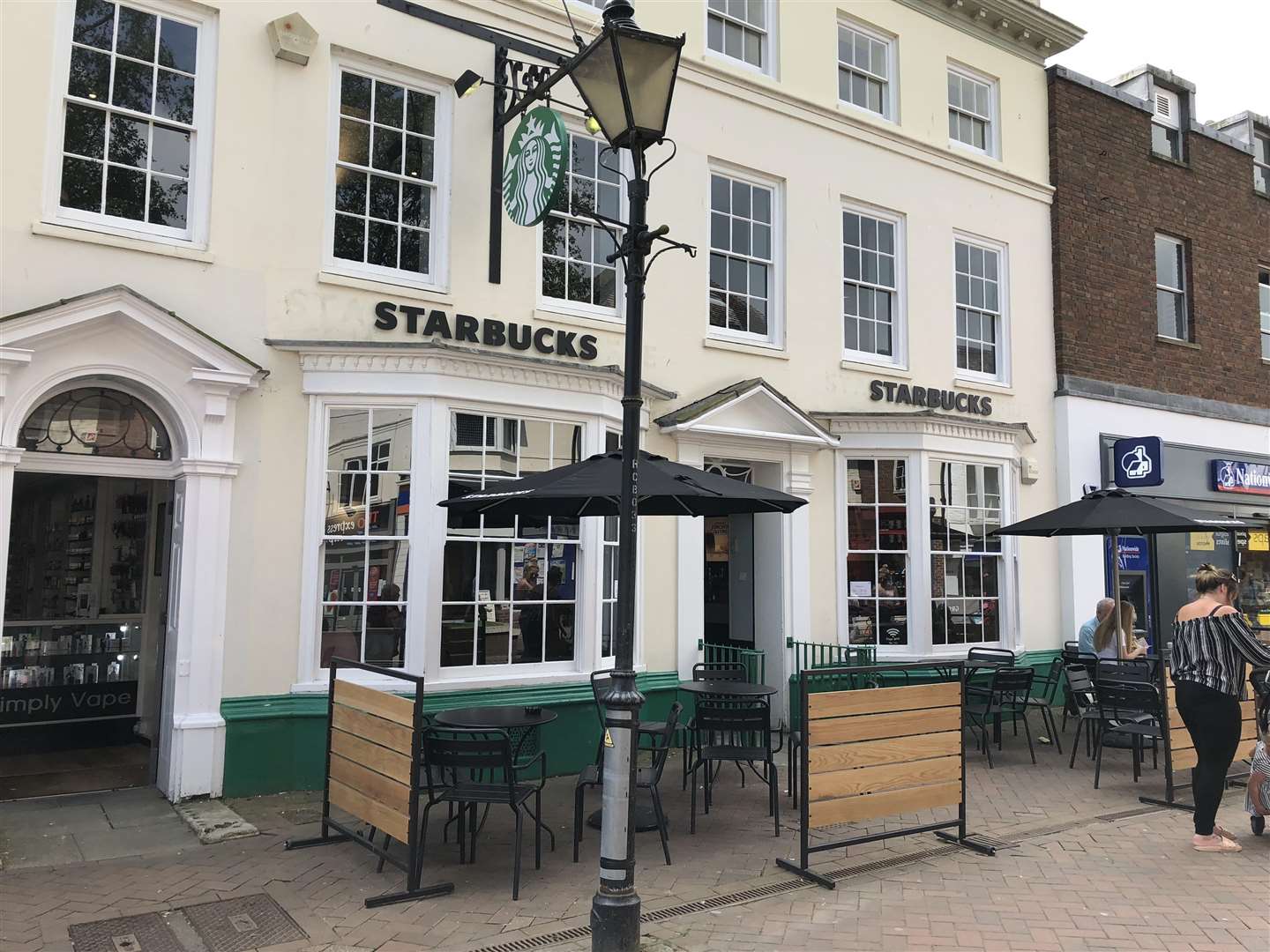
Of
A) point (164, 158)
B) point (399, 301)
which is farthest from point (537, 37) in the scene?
point (164, 158)

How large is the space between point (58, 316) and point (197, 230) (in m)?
1.32

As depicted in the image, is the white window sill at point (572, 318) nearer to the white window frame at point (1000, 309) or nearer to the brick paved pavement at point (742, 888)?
the brick paved pavement at point (742, 888)

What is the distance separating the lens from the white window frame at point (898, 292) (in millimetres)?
11555

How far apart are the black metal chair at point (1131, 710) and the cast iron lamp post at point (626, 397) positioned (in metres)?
5.28

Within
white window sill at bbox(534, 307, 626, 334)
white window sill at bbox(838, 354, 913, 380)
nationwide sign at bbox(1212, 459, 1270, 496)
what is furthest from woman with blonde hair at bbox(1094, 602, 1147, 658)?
white window sill at bbox(534, 307, 626, 334)

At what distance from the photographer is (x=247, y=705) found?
7379mm

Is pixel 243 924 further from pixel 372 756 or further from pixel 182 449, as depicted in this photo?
pixel 182 449

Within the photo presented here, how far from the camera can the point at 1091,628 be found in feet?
36.1

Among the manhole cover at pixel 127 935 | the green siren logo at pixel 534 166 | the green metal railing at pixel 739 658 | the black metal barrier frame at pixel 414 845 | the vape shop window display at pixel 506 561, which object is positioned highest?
the green siren logo at pixel 534 166

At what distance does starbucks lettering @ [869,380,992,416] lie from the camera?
11.4 meters

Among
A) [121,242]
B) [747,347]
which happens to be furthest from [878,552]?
[121,242]

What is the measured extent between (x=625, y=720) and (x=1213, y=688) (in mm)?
4240

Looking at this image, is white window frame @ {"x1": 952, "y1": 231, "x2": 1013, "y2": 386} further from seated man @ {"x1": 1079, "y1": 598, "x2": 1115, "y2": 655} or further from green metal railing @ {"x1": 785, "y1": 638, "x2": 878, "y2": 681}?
green metal railing @ {"x1": 785, "y1": 638, "x2": 878, "y2": 681}

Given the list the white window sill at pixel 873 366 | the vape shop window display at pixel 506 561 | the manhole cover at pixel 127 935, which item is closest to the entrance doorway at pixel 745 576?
the white window sill at pixel 873 366
